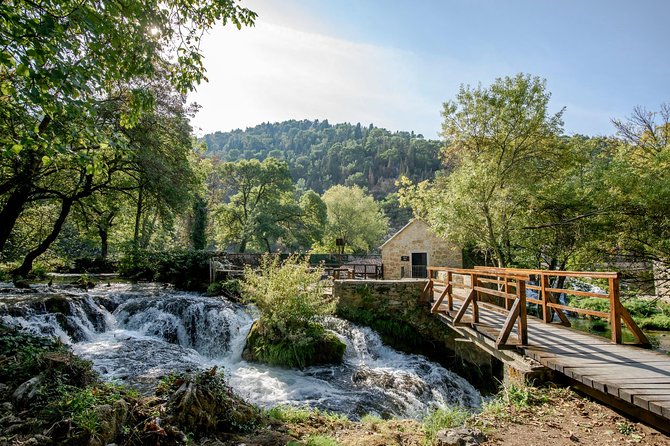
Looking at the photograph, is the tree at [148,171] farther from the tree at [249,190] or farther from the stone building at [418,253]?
the tree at [249,190]

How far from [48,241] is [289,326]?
10419 millimetres

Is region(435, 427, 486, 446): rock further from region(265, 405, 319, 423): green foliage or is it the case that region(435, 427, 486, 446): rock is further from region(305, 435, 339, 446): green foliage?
region(265, 405, 319, 423): green foliage

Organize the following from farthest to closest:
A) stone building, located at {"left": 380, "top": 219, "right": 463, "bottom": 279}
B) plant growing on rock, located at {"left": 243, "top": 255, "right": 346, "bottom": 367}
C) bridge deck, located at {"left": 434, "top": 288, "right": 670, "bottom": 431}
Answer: stone building, located at {"left": 380, "top": 219, "right": 463, "bottom": 279} < plant growing on rock, located at {"left": 243, "top": 255, "right": 346, "bottom": 367} < bridge deck, located at {"left": 434, "top": 288, "right": 670, "bottom": 431}

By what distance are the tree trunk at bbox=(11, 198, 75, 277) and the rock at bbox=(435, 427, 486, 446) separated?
14004mm

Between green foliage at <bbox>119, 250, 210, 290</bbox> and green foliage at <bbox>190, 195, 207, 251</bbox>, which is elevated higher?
green foliage at <bbox>190, 195, 207, 251</bbox>

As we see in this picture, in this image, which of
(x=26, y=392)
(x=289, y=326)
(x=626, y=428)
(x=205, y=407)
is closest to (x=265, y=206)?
(x=289, y=326)

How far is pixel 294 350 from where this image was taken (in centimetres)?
872

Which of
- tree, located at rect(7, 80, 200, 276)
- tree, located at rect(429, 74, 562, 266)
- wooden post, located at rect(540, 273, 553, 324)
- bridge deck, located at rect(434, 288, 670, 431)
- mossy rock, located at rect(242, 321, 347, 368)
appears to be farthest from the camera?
tree, located at rect(429, 74, 562, 266)

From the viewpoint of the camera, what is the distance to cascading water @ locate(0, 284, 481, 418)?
706cm

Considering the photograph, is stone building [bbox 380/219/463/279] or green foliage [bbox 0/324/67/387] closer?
green foliage [bbox 0/324/67/387]

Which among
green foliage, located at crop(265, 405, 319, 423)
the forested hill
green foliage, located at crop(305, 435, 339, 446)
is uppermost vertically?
the forested hill

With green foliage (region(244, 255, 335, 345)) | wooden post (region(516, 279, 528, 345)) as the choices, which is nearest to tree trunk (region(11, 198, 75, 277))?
green foliage (region(244, 255, 335, 345))

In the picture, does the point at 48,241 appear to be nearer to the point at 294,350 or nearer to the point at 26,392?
the point at 294,350

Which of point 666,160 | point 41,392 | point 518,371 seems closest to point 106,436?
point 41,392
